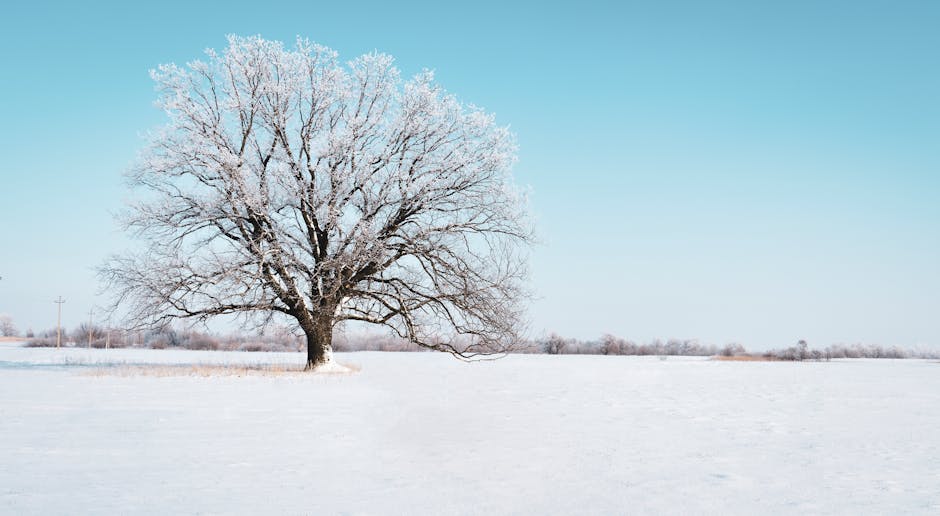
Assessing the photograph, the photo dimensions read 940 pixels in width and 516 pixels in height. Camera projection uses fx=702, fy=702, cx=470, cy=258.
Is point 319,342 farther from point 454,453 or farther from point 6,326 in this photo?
point 6,326

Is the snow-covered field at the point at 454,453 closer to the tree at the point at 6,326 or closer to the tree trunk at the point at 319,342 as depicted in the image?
the tree trunk at the point at 319,342

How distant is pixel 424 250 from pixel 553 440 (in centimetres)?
1302

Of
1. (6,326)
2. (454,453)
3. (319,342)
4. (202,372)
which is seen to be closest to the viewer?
(454,453)

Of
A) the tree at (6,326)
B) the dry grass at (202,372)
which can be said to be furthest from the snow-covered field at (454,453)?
the tree at (6,326)

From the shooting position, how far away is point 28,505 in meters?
5.45

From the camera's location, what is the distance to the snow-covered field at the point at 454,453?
19.0 feet

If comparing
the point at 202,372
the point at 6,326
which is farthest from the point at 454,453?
the point at 6,326

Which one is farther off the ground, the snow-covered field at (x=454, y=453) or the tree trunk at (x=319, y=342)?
the tree trunk at (x=319, y=342)

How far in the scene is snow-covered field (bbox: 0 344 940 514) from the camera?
5.79 meters

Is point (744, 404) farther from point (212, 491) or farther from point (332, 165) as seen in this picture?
point (332, 165)

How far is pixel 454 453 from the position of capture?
807 cm

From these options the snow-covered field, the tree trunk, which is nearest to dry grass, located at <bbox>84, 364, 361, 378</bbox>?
the tree trunk

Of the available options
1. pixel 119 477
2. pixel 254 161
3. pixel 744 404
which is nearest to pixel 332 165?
pixel 254 161

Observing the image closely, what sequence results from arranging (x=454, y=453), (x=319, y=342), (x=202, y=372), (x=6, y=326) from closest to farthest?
(x=454, y=453), (x=202, y=372), (x=319, y=342), (x=6, y=326)
